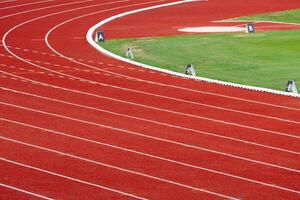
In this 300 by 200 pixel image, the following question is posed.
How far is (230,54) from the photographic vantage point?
117 feet

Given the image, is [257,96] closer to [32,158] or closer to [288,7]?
[32,158]

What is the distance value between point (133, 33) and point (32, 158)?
23540mm

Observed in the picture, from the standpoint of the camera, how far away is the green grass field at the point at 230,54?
30406mm

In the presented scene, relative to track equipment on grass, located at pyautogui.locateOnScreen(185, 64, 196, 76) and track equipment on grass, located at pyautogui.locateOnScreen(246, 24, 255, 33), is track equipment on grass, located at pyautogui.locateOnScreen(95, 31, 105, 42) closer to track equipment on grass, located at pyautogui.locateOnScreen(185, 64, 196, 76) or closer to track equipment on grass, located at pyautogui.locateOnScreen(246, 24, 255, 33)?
track equipment on grass, located at pyautogui.locateOnScreen(246, 24, 255, 33)

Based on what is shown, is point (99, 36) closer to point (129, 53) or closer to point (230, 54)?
point (129, 53)

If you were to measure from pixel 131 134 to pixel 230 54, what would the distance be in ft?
46.8

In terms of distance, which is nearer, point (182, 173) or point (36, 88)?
point (182, 173)

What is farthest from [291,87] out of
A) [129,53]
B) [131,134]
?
[129,53]

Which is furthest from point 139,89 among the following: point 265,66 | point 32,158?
point 32,158

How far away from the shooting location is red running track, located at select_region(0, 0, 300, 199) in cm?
1742

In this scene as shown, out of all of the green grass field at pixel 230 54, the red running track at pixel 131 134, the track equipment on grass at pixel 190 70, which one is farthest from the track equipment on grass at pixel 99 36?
the track equipment on grass at pixel 190 70

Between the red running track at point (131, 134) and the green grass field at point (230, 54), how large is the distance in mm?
Result: 1527

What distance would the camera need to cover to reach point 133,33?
42656mm

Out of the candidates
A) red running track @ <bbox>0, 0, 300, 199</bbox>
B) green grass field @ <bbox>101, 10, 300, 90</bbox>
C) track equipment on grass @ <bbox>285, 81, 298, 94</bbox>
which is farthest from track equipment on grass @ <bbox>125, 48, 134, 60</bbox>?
track equipment on grass @ <bbox>285, 81, 298, 94</bbox>
